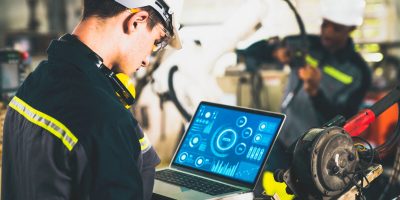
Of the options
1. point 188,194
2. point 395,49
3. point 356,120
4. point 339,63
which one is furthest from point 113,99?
point 395,49

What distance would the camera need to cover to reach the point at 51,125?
1.16 meters

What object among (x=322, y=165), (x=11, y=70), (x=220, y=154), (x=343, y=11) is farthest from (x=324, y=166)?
(x=343, y=11)

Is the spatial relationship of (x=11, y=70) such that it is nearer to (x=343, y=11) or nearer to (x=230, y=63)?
(x=230, y=63)

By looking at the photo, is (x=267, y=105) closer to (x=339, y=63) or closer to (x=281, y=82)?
(x=281, y=82)

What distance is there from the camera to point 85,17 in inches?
49.9

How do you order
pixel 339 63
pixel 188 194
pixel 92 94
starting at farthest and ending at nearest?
pixel 339 63
pixel 188 194
pixel 92 94

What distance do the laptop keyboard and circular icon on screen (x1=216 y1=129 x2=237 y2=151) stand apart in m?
0.12

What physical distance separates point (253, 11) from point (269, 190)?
7.75 feet

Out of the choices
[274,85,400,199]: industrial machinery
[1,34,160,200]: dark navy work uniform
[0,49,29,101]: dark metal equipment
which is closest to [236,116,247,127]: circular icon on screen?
[274,85,400,199]: industrial machinery

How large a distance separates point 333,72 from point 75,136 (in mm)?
2849

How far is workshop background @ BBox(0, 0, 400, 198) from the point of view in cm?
389

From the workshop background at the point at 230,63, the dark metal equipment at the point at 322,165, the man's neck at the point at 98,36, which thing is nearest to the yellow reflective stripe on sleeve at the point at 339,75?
the workshop background at the point at 230,63

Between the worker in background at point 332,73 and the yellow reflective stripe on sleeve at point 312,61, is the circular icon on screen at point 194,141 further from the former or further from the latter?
the yellow reflective stripe on sleeve at point 312,61

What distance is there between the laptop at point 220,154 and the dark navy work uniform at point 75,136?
367 mm
